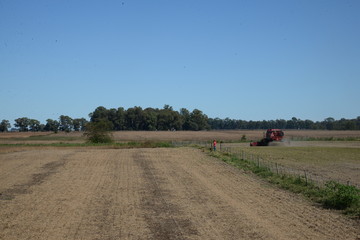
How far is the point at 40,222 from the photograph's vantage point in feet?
43.8

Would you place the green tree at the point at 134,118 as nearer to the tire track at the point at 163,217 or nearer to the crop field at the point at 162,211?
the crop field at the point at 162,211

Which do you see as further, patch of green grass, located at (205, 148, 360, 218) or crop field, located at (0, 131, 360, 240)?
patch of green grass, located at (205, 148, 360, 218)

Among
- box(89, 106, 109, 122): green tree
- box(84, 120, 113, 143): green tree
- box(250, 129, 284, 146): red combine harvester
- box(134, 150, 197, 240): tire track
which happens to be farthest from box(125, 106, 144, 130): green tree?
box(134, 150, 197, 240): tire track

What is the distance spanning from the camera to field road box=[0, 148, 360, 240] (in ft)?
39.2

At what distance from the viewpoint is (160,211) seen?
595 inches

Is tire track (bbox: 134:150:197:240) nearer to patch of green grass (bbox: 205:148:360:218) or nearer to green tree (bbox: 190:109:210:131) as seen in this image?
patch of green grass (bbox: 205:148:360:218)

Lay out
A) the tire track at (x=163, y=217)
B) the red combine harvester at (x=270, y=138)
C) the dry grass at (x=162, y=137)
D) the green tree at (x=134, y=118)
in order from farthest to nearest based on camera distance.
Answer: the green tree at (x=134, y=118) → the dry grass at (x=162, y=137) → the red combine harvester at (x=270, y=138) → the tire track at (x=163, y=217)

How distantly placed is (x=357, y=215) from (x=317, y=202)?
9.31 ft

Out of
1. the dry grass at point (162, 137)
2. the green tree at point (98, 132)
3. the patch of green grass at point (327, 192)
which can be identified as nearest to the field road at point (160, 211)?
the patch of green grass at point (327, 192)

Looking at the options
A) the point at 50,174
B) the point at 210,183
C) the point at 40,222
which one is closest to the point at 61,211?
the point at 40,222

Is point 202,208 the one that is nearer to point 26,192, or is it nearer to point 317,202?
point 317,202

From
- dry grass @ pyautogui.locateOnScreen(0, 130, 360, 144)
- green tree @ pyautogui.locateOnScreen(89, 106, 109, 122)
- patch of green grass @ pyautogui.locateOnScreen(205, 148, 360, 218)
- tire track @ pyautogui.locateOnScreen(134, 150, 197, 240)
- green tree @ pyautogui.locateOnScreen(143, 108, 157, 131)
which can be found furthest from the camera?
green tree @ pyautogui.locateOnScreen(89, 106, 109, 122)

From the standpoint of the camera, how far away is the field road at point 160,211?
39.2 ft

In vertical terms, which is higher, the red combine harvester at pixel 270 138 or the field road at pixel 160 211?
the red combine harvester at pixel 270 138
